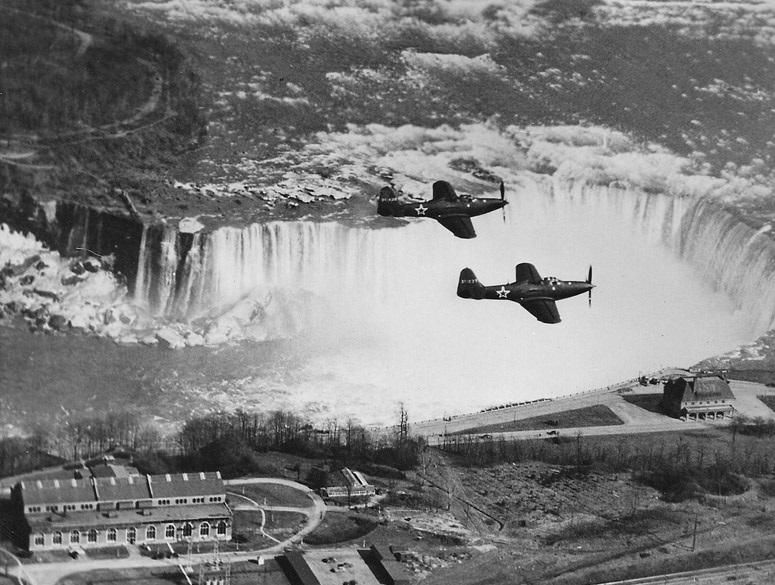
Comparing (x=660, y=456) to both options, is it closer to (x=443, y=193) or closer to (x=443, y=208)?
(x=443, y=208)

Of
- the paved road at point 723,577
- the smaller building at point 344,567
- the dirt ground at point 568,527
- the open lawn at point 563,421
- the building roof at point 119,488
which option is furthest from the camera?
the open lawn at point 563,421

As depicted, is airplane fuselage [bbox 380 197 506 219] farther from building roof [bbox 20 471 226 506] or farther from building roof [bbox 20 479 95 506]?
building roof [bbox 20 479 95 506]

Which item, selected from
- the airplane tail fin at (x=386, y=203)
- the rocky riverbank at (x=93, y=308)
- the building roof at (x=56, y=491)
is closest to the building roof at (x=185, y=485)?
the building roof at (x=56, y=491)

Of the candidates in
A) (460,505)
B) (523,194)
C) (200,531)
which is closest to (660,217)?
(523,194)

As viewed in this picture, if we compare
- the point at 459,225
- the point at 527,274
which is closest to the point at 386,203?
the point at 459,225

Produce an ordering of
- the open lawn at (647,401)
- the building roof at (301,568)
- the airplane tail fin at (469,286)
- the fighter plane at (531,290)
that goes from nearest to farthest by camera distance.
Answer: the building roof at (301,568), the airplane tail fin at (469,286), the fighter plane at (531,290), the open lawn at (647,401)

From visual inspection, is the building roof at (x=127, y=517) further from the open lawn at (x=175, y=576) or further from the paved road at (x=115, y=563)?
the open lawn at (x=175, y=576)

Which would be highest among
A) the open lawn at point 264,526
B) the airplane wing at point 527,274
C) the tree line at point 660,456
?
the airplane wing at point 527,274

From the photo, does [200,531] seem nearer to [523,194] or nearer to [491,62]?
[523,194]
